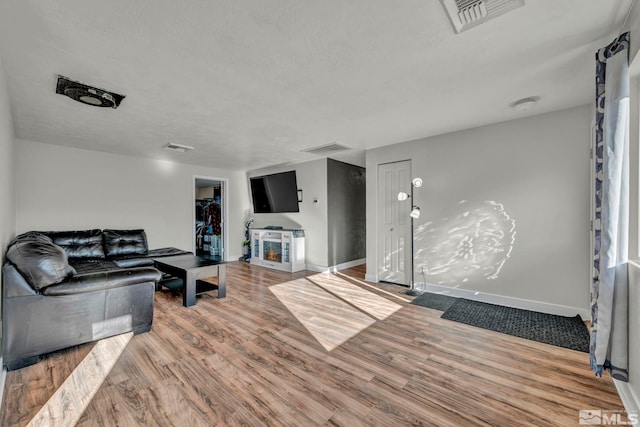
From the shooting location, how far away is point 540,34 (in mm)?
1782

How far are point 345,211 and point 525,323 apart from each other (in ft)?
12.3

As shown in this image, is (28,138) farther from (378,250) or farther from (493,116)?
(493,116)

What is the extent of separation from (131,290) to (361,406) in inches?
90.9

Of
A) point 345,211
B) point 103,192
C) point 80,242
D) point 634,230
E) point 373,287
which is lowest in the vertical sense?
point 373,287

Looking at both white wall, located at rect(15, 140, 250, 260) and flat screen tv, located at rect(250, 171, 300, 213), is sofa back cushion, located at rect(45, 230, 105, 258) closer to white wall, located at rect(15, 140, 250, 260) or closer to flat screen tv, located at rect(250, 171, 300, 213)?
white wall, located at rect(15, 140, 250, 260)

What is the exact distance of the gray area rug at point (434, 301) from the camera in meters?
3.47

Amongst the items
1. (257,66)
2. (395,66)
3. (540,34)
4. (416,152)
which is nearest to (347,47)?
(395,66)

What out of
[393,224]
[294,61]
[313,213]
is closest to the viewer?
[294,61]

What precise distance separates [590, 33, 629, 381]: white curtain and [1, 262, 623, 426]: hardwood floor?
350mm

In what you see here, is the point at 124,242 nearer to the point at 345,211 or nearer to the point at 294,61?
the point at 345,211

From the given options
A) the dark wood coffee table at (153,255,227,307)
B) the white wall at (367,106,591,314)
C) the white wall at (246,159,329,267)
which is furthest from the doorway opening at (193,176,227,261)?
the white wall at (367,106,591,314)

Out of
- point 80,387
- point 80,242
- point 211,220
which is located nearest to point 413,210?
point 80,387

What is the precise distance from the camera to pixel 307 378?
1.95 meters

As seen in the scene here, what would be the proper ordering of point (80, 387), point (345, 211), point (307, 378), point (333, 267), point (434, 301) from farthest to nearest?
point (345, 211) → point (333, 267) → point (434, 301) → point (307, 378) → point (80, 387)
